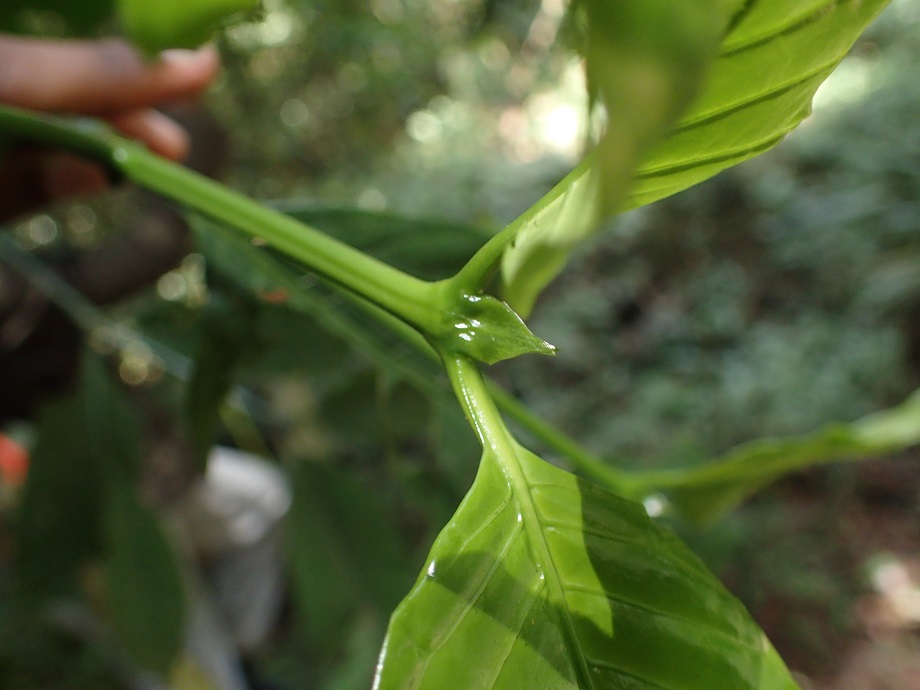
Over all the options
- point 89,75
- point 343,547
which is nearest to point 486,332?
point 343,547

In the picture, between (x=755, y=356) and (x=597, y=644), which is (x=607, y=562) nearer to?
(x=597, y=644)

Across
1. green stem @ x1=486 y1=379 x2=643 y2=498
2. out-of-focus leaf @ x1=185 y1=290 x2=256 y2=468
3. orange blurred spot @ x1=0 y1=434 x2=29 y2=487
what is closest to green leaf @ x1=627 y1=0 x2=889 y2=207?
green stem @ x1=486 y1=379 x2=643 y2=498

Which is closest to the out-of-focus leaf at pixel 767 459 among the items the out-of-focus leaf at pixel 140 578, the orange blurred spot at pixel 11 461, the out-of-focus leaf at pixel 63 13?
the out-of-focus leaf at pixel 140 578

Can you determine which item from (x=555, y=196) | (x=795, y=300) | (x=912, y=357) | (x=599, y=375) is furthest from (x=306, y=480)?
(x=912, y=357)

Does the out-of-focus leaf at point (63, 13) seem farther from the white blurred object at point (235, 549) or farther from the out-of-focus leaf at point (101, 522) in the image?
the white blurred object at point (235, 549)

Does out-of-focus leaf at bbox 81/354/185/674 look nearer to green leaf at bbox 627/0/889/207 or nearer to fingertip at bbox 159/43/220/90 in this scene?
fingertip at bbox 159/43/220/90

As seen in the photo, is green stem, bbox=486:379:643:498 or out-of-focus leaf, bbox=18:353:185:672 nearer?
green stem, bbox=486:379:643:498
